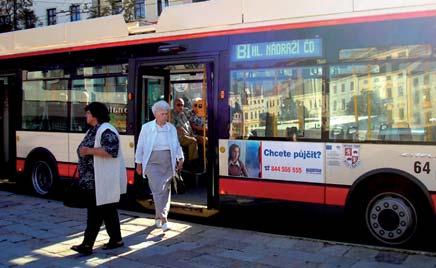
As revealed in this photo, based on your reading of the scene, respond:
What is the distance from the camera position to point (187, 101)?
1020cm

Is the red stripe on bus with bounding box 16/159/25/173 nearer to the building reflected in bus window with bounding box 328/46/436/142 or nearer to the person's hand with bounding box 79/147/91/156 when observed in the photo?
the person's hand with bounding box 79/147/91/156

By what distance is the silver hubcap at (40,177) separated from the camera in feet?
35.0

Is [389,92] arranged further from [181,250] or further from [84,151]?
[84,151]

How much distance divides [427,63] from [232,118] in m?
2.66

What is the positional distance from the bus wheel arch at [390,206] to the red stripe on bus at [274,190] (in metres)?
0.45

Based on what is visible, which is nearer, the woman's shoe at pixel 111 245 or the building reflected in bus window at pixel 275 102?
the woman's shoe at pixel 111 245

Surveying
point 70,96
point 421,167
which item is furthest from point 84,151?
point 70,96

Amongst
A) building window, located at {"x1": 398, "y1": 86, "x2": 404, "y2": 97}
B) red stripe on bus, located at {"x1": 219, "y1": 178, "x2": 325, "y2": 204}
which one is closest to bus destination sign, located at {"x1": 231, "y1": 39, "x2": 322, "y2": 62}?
building window, located at {"x1": 398, "y1": 86, "x2": 404, "y2": 97}

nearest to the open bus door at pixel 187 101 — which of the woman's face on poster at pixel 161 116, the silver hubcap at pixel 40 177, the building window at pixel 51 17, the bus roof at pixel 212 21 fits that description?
the bus roof at pixel 212 21

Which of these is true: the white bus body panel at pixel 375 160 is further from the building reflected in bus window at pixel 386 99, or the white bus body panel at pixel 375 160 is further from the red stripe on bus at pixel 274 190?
the red stripe on bus at pixel 274 190

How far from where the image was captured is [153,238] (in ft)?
23.0

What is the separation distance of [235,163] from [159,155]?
108 centimetres

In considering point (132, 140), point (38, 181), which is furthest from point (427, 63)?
point (38, 181)

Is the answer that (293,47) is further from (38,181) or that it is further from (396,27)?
(38,181)
